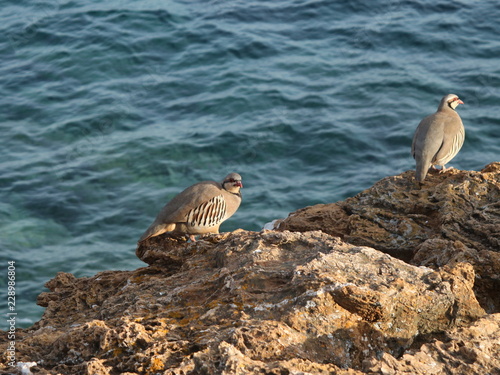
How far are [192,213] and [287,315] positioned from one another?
3.46m

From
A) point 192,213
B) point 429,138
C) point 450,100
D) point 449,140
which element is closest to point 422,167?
point 429,138

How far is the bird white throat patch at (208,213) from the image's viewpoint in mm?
6723

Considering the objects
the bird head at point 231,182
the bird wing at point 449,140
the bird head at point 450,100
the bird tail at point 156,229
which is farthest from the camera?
the bird head at point 450,100

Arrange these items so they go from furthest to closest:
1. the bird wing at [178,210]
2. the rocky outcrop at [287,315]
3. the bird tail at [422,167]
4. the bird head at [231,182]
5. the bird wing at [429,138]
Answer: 1. the bird head at [231,182]
2. the bird wing at [429,138]
3. the bird wing at [178,210]
4. the bird tail at [422,167]
5. the rocky outcrop at [287,315]

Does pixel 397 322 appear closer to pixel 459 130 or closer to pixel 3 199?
pixel 459 130

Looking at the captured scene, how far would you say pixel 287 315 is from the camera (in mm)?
3348

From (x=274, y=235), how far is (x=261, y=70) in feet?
40.9

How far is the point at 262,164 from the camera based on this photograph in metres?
13.3

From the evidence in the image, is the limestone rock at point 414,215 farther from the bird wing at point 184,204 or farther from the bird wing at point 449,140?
the bird wing at point 184,204

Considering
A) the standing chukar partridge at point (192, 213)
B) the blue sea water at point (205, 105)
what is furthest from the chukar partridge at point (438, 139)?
the blue sea water at point (205, 105)

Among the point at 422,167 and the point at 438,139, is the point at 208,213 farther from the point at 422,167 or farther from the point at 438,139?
the point at 438,139

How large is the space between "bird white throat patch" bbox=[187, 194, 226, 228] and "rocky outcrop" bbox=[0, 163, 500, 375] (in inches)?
78.8

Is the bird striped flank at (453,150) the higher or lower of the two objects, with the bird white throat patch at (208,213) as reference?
higher

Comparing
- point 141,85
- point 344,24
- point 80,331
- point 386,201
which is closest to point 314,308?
point 80,331
